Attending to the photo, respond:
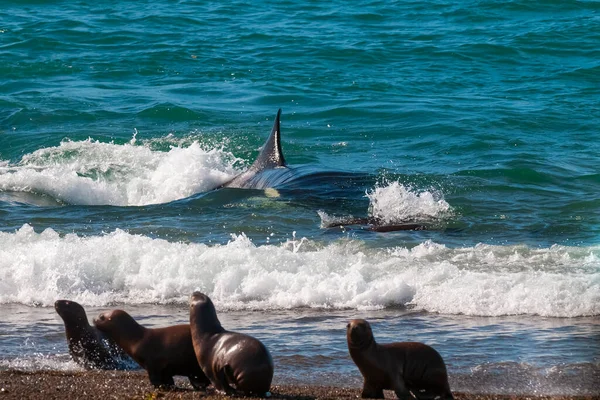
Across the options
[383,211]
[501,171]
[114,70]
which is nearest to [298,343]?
[383,211]

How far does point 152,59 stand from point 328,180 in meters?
9.65

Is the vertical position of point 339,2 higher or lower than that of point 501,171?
higher

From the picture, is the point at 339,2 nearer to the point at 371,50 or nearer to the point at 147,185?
the point at 371,50

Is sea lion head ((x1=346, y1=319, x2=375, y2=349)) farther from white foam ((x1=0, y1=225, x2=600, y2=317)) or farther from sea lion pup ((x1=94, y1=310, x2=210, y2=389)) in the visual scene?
white foam ((x1=0, y1=225, x2=600, y2=317))

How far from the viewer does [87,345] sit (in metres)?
6.12

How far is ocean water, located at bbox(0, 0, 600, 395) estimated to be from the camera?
24.0ft

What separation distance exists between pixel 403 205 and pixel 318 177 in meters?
1.47

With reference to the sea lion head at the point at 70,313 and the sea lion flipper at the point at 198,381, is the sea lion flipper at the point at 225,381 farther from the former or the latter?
the sea lion head at the point at 70,313

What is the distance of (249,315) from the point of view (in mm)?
7570

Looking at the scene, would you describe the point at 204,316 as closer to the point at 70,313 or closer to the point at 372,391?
the point at 372,391

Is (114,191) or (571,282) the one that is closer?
(571,282)

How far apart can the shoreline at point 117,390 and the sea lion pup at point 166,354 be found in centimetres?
7

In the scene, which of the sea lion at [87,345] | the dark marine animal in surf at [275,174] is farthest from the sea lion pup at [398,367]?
the dark marine animal in surf at [275,174]

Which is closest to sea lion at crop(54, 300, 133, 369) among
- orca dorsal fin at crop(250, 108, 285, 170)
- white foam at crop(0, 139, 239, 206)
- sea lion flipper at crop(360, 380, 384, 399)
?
sea lion flipper at crop(360, 380, 384, 399)
